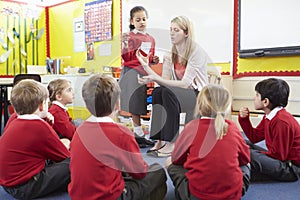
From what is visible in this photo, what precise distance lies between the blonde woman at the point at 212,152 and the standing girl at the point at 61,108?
2.89 ft

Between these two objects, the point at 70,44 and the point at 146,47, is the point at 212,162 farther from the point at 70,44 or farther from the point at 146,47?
the point at 70,44

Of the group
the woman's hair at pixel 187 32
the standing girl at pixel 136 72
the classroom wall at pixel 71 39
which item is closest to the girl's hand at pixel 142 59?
the standing girl at pixel 136 72

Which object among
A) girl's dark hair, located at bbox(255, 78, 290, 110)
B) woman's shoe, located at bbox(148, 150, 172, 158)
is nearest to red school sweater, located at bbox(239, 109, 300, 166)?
girl's dark hair, located at bbox(255, 78, 290, 110)

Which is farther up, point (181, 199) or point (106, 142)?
point (106, 142)

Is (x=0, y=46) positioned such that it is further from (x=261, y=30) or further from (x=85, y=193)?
(x=85, y=193)

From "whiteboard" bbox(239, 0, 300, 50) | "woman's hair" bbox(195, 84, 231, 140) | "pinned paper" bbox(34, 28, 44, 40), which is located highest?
"pinned paper" bbox(34, 28, 44, 40)

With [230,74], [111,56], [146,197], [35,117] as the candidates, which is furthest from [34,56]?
[146,197]

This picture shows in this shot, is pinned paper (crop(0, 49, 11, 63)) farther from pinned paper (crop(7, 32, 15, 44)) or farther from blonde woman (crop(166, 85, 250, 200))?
blonde woman (crop(166, 85, 250, 200))

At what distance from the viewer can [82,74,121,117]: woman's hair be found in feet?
3.54

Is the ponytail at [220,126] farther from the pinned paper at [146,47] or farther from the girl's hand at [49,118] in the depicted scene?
the pinned paper at [146,47]

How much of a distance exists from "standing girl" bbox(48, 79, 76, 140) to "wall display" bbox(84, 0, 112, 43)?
2.17m

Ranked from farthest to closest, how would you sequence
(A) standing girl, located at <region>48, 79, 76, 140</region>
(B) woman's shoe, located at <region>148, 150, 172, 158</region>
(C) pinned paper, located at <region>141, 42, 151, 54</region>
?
(C) pinned paper, located at <region>141, 42, 151, 54</region>
(B) woman's shoe, located at <region>148, 150, 172, 158</region>
(A) standing girl, located at <region>48, 79, 76, 140</region>

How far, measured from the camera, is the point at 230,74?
3.02m

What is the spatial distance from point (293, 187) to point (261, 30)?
5.67 ft
